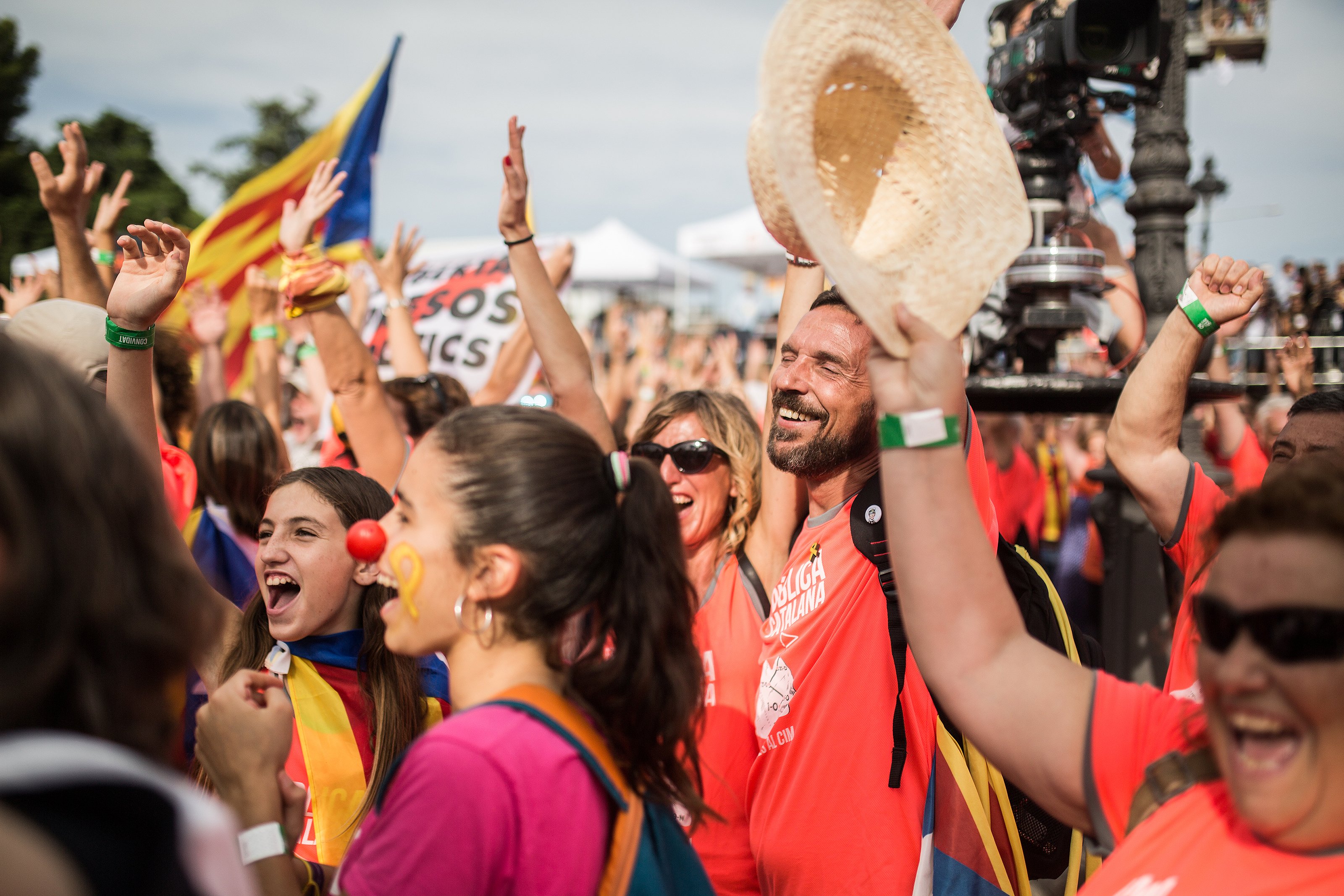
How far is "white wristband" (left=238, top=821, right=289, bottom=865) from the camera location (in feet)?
4.79

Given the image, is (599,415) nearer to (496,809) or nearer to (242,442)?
(242,442)

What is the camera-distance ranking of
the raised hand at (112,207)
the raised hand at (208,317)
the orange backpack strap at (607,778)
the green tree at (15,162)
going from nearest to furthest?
the orange backpack strap at (607,778) < the raised hand at (112,207) < the raised hand at (208,317) < the green tree at (15,162)

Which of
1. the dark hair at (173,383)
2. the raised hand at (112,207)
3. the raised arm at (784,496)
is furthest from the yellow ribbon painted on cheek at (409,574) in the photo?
the raised hand at (112,207)

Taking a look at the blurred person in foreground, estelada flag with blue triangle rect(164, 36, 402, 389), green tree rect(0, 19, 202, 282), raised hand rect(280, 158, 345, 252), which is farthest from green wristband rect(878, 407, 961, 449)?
green tree rect(0, 19, 202, 282)

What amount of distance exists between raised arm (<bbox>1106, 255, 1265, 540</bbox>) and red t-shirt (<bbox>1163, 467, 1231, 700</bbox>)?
0.02 m

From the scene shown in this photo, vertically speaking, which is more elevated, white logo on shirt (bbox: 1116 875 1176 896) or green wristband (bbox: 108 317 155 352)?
green wristband (bbox: 108 317 155 352)

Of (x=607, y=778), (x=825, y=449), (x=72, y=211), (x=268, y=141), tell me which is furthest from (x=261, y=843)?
(x=268, y=141)

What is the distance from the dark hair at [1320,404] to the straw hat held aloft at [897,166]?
1.34 metres

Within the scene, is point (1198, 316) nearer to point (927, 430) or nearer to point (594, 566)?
point (927, 430)

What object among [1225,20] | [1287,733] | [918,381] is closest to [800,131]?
[918,381]

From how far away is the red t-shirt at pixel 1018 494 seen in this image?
5.31 metres

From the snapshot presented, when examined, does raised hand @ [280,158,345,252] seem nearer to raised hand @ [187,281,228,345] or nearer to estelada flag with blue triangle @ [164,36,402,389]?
raised hand @ [187,281,228,345]

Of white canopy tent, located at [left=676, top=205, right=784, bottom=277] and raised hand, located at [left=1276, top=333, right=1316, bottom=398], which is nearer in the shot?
raised hand, located at [left=1276, top=333, right=1316, bottom=398]

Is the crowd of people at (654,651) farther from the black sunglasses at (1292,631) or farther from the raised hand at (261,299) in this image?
the raised hand at (261,299)
